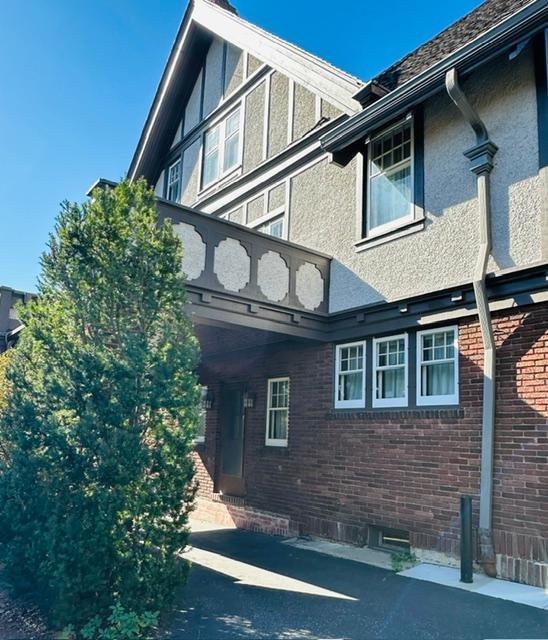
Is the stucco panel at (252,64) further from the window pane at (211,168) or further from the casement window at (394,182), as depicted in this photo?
the casement window at (394,182)

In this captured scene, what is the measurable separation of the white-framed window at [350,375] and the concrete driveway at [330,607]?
7.84ft

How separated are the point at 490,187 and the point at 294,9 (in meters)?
8.29

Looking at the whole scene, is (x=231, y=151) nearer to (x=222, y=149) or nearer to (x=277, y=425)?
(x=222, y=149)

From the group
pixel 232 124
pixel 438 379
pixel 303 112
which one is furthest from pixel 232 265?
pixel 232 124

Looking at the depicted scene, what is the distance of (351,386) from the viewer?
8477 millimetres

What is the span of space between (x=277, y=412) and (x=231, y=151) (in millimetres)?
6230

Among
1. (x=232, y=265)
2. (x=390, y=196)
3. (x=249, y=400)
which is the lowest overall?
(x=249, y=400)

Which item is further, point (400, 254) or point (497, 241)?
point (400, 254)

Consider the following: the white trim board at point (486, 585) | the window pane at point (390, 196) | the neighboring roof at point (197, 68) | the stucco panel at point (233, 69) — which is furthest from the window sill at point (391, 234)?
the stucco panel at point (233, 69)

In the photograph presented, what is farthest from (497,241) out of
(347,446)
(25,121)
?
(25,121)

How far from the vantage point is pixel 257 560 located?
7199 millimetres

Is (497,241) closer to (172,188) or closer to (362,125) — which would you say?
(362,125)

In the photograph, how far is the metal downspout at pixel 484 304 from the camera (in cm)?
612

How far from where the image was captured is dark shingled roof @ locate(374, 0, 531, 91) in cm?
731
